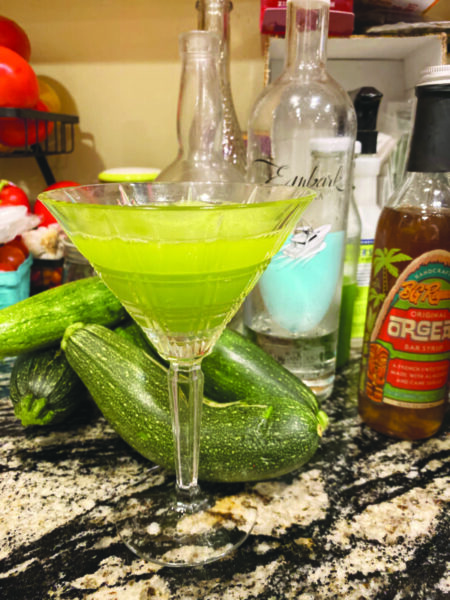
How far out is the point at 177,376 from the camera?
20.4 inches

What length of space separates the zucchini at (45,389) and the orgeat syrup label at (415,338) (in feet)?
1.39

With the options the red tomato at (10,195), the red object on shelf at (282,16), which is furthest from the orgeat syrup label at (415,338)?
the red tomato at (10,195)

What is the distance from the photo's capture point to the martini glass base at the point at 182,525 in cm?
49

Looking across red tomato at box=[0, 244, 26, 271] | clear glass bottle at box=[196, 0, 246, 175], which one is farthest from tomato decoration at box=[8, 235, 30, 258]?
clear glass bottle at box=[196, 0, 246, 175]

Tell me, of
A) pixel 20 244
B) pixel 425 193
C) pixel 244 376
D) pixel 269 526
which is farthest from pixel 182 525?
pixel 20 244

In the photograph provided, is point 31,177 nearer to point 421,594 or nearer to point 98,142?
point 98,142

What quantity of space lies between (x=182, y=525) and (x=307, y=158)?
0.50 m

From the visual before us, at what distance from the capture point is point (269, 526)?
52 cm

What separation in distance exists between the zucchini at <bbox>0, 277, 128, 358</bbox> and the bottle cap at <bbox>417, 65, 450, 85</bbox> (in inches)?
20.0

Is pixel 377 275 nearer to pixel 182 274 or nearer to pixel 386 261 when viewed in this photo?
pixel 386 261

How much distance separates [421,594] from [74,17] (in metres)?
1.21

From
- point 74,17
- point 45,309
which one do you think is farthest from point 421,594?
point 74,17

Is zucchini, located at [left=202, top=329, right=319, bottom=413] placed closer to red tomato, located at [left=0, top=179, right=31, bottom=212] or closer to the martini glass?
the martini glass

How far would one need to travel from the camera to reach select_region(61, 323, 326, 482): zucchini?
0.54 meters
